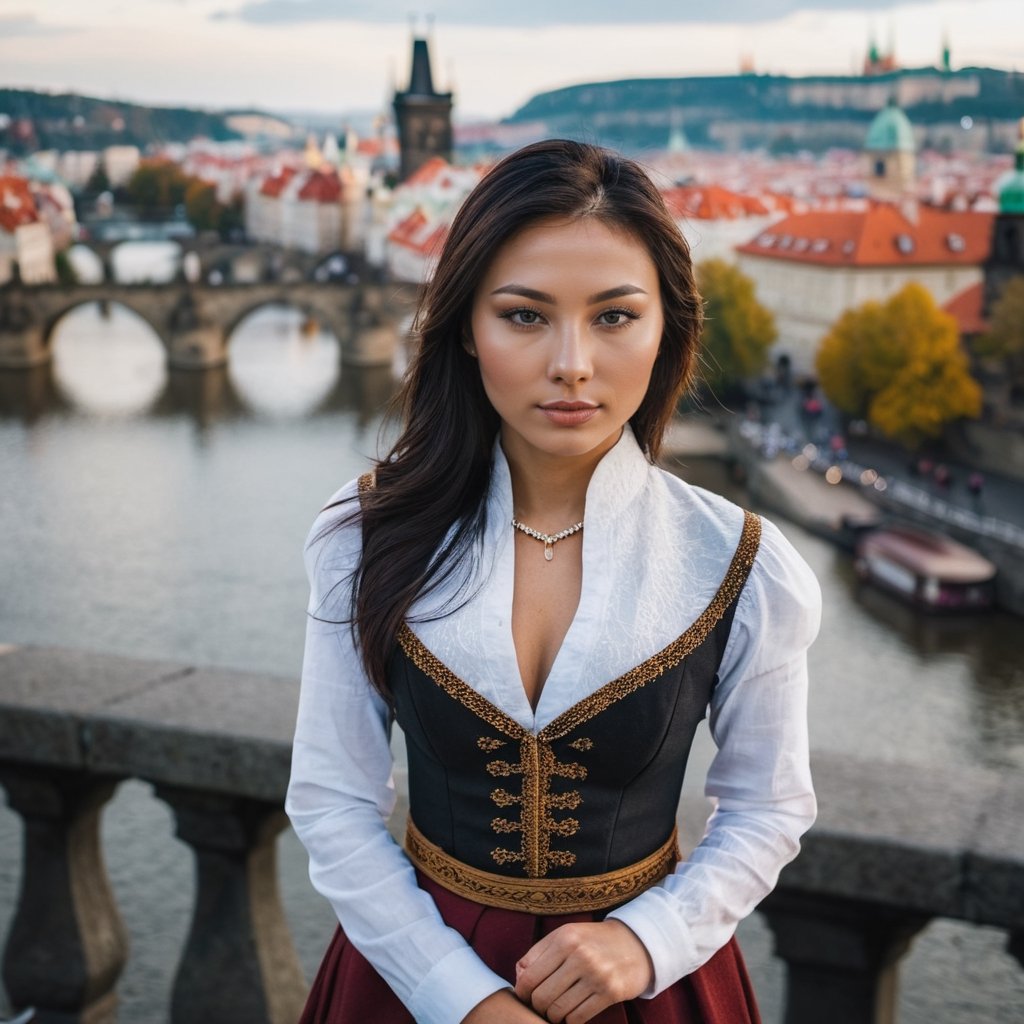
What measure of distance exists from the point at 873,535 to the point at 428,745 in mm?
12372

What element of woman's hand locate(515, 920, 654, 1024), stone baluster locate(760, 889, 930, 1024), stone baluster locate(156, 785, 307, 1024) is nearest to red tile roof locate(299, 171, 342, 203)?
stone baluster locate(156, 785, 307, 1024)

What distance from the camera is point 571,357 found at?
0.97 metres

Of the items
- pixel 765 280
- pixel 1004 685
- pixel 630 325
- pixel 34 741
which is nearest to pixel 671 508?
pixel 630 325

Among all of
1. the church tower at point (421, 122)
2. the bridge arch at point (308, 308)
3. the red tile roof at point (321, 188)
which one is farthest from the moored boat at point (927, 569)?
the church tower at point (421, 122)

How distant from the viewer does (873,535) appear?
42.7 ft

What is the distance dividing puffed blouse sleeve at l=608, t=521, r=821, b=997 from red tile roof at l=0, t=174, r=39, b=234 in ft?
97.5

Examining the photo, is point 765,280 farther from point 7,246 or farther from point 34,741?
point 34,741

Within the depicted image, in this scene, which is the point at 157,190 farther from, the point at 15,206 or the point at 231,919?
the point at 231,919

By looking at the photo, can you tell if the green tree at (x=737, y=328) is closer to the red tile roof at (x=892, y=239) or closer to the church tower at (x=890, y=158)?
the red tile roof at (x=892, y=239)

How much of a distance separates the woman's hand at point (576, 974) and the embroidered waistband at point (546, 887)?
51mm

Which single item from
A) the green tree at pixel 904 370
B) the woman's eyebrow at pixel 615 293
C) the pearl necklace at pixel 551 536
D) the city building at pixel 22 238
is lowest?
the green tree at pixel 904 370

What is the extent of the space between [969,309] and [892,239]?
10.6 ft

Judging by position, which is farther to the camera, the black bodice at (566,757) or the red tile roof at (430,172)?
the red tile roof at (430,172)

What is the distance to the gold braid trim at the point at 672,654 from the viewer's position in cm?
98
